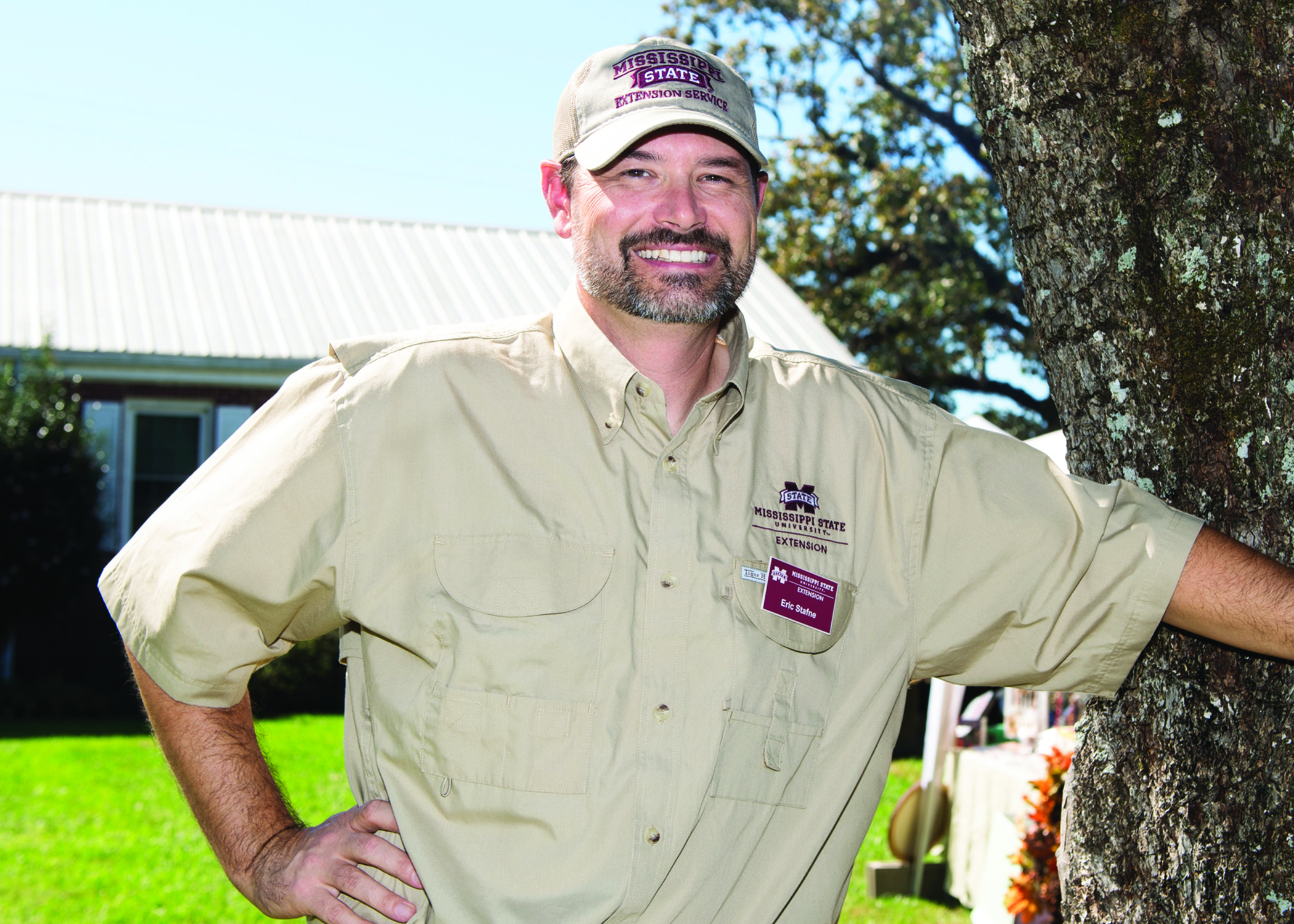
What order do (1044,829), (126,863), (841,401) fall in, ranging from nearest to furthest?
(841,401) → (1044,829) → (126,863)

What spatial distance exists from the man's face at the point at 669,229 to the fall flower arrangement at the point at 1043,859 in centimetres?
395

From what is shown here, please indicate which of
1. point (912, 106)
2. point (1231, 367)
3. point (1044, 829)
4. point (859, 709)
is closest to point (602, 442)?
point (859, 709)

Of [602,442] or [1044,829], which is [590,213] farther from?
[1044,829]

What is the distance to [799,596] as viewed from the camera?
207cm

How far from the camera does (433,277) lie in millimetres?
14656

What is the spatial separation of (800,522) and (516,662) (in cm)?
57

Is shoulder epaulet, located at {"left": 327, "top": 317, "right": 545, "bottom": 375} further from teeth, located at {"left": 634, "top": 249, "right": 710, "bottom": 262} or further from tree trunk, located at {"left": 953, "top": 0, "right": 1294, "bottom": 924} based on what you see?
tree trunk, located at {"left": 953, "top": 0, "right": 1294, "bottom": 924}

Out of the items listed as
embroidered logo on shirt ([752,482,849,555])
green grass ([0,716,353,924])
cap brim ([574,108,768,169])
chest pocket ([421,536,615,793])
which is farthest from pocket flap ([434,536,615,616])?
green grass ([0,716,353,924])

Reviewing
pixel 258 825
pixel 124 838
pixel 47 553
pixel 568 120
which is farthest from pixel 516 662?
pixel 47 553

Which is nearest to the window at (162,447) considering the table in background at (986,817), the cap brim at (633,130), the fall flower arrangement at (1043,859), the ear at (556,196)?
the table in background at (986,817)

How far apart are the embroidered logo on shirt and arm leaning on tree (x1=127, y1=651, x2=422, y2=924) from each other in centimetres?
82

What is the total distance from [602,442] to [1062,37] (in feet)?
3.81

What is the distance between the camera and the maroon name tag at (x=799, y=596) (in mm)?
2049

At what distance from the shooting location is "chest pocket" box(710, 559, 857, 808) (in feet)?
6.51
